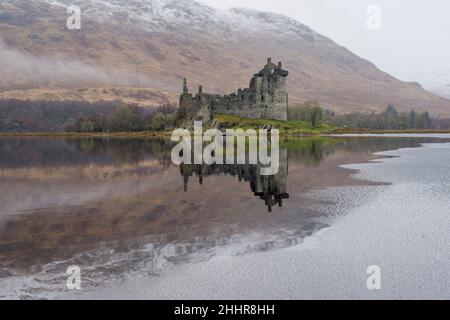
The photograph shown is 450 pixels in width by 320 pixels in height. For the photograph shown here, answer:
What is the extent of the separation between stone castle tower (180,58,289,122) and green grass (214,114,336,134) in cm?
244

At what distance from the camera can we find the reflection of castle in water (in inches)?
1003

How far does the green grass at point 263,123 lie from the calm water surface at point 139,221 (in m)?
69.9

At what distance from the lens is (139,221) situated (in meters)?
19.5

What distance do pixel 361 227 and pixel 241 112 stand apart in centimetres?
10144

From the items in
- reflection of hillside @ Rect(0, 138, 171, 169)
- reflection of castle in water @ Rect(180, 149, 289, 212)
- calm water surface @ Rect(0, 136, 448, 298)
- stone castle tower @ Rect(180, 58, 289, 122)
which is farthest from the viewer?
stone castle tower @ Rect(180, 58, 289, 122)

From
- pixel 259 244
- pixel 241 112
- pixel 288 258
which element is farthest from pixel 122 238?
pixel 241 112

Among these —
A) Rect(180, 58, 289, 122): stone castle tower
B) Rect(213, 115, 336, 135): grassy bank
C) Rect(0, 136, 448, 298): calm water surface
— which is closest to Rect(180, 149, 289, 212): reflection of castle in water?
Rect(0, 136, 448, 298): calm water surface

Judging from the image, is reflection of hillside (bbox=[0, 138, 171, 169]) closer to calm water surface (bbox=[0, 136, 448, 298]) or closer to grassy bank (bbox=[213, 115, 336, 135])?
calm water surface (bbox=[0, 136, 448, 298])

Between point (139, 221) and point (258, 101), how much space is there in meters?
96.5

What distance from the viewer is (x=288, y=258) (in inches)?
566

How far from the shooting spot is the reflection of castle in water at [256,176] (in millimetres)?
25469

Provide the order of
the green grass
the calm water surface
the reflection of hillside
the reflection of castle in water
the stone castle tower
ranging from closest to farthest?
1. the calm water surface
2. the reflection of castle in water
3. the reflection of hillside
4. the green grass
5. the stone castle tower

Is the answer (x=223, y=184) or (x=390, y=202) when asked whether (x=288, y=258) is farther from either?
(x=223, y=184)

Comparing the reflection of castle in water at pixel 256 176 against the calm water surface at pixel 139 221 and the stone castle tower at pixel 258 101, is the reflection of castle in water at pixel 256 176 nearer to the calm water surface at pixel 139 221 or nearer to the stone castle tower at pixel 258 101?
the calm water surface at pixel 139 221
